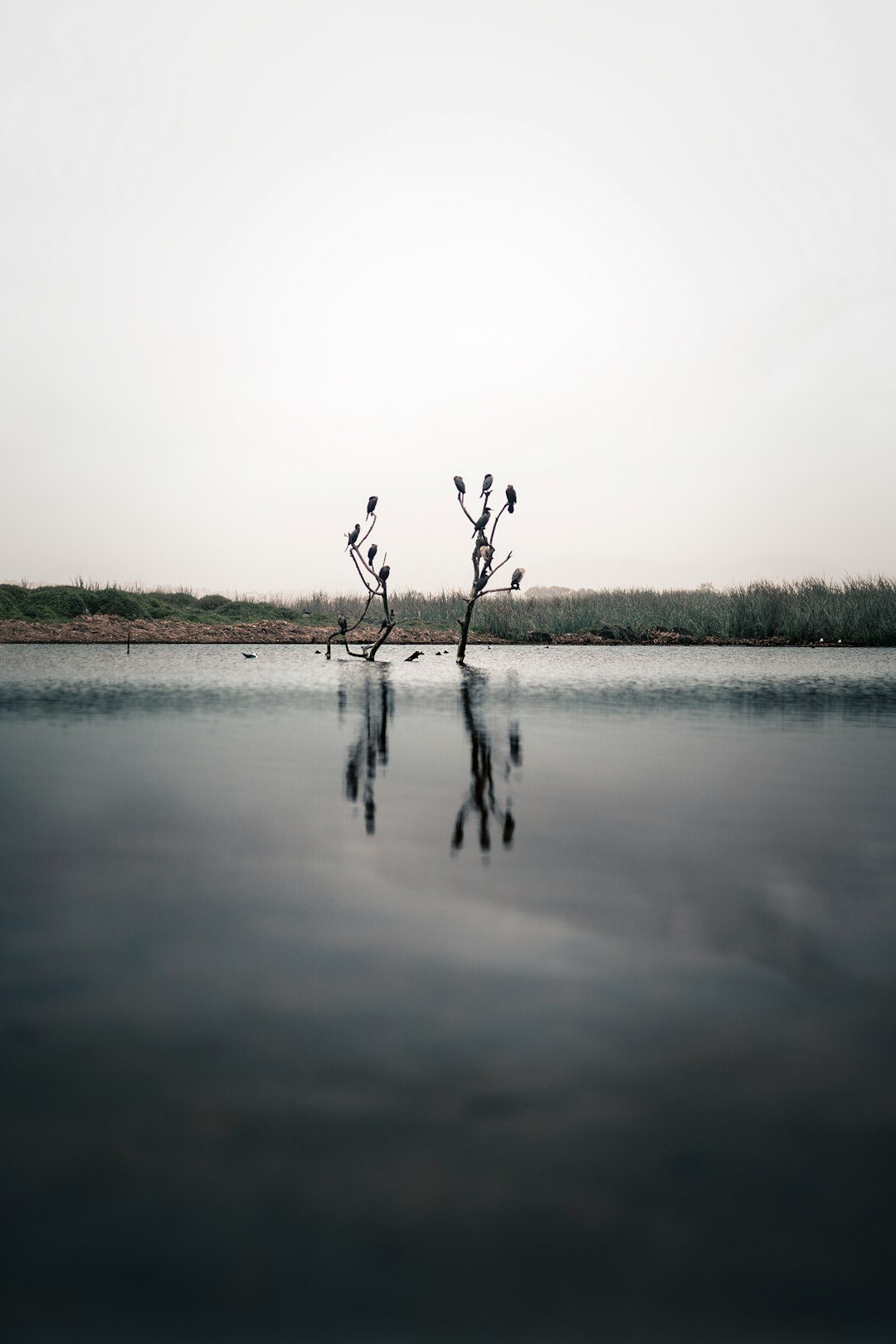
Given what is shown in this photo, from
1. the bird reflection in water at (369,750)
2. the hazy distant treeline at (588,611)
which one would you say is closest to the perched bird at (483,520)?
the bird reflection in water at (369,750)

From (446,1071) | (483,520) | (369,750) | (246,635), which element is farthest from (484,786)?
(246,635)

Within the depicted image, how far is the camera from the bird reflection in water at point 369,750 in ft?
14.2

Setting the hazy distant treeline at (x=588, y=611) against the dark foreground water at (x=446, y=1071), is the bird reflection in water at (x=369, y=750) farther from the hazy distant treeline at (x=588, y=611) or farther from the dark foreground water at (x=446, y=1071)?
the hazy distant treeline at (x=588, y=611)

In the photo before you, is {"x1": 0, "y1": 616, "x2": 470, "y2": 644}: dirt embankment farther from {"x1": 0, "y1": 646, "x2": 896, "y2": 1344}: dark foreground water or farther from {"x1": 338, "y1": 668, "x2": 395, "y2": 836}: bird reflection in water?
{"x1": 0, "y1": 646, "x2": 896, "y2": 1344}: dark foreground water

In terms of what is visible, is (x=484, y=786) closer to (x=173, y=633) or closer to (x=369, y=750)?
(x=369, y=750)

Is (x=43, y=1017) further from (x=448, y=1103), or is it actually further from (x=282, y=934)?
(x=448, y=1103)

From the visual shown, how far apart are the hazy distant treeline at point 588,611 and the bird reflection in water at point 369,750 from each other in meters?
16.9

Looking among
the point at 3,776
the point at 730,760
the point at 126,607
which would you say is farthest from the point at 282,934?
the point at 126,607

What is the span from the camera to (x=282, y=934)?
2354 mm

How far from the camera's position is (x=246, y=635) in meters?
24.9

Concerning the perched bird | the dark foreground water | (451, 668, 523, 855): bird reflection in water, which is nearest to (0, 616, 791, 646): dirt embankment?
the perched bird

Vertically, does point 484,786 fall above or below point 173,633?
below

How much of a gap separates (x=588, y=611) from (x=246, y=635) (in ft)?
33.1

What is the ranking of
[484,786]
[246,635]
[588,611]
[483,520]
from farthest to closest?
[588,611] < [246,635] < [483,520] < [484,786]
